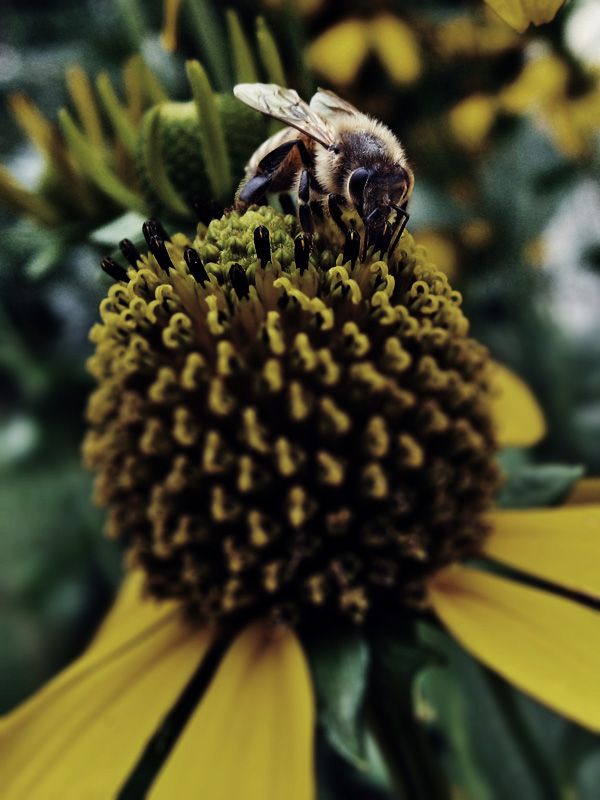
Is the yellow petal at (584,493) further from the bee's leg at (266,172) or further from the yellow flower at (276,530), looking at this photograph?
the bee's leg at (266,172)

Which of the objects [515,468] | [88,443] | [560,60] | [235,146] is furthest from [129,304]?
[560,60]

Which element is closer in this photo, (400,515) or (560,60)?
(400,515)

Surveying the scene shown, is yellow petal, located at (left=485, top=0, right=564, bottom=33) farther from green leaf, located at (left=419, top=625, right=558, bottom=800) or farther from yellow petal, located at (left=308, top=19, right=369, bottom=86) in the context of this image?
yellow petal, located at (left=308, top=19, right=369, bottom=86)

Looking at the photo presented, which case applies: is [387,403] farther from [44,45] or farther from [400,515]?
[44,45]

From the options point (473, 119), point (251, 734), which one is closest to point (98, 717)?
point (251, 734)

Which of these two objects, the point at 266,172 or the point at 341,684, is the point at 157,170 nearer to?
the point at 266,172

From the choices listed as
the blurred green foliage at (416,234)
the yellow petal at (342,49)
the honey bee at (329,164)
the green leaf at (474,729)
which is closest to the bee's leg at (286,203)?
the honey bee at (329,164)
